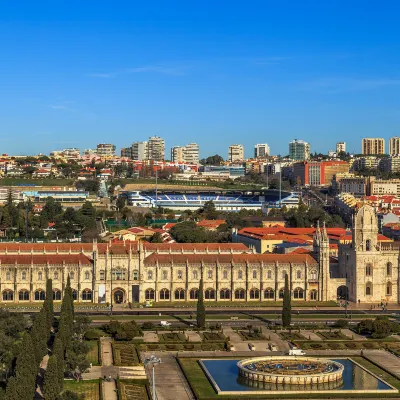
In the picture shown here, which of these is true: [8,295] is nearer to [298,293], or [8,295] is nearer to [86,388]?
[298,293]

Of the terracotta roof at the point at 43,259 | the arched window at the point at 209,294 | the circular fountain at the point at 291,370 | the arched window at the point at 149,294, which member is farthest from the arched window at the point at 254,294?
the circular fountain at the point at 291,370

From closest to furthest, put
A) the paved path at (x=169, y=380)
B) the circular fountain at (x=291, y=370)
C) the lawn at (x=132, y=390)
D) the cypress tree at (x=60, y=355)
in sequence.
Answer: the cypress tree at (x=60, y=355), the lawn at (x=132, y=390), the paved path at (x=169, y=380), the circular fountain at (x=291, y=370)

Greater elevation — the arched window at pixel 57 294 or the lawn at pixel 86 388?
the arched window at pixel 57 294

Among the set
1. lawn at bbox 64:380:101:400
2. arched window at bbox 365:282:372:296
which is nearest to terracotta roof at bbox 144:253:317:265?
arched window at bbox 365:282:372:296

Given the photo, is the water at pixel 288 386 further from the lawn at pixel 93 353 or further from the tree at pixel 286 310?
the tree at pixel 286 310

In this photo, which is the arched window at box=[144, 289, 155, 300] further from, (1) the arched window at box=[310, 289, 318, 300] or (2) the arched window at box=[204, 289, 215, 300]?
(1) the arched window at box=[310, 289, 318, 300]

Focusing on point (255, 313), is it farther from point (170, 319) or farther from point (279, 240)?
point (279, 240)

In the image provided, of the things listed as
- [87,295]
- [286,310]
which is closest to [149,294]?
[87,295]

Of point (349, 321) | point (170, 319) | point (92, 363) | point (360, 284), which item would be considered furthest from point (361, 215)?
point (92, 363)
